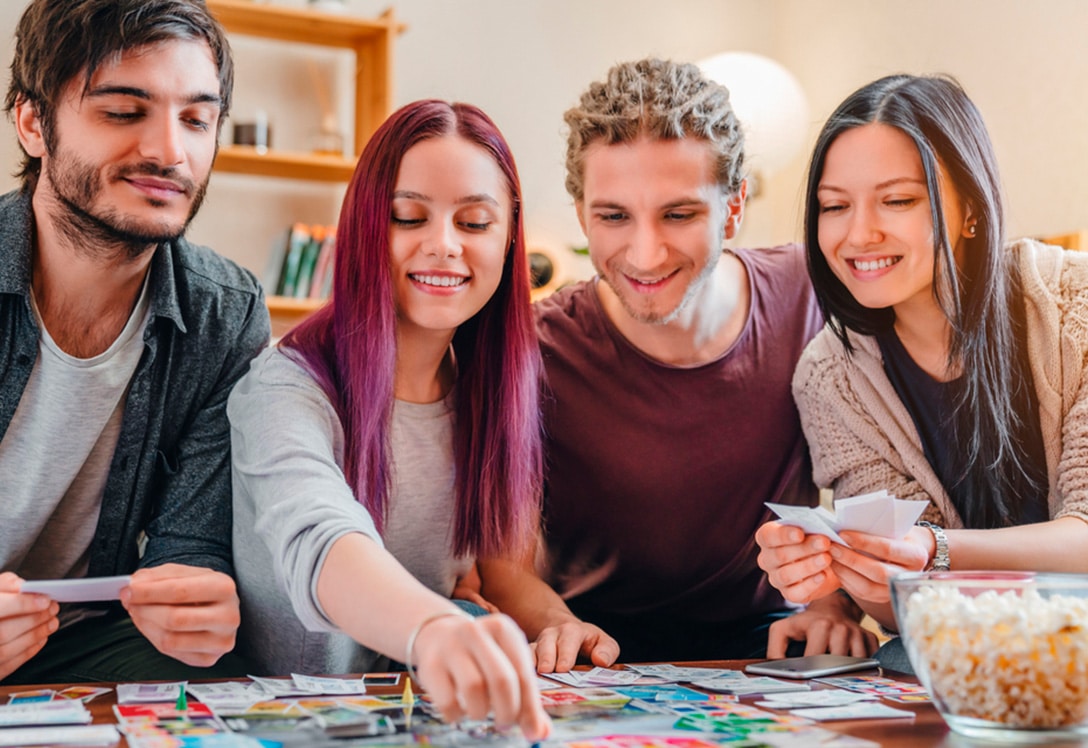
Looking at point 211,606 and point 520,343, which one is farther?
point 520,343

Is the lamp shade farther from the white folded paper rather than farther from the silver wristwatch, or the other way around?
the white folded paper

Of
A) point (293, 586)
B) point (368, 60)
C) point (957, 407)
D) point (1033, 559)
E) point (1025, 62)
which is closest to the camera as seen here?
point (293, 586)

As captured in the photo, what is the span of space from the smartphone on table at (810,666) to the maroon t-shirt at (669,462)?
0.53m

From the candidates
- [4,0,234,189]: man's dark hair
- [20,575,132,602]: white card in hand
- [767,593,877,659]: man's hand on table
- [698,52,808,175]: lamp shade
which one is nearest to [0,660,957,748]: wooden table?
[20,575,132,602]: white card in hand

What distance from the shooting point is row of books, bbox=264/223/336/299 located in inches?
139

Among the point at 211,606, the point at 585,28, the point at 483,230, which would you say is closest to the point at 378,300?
the point at 483,230

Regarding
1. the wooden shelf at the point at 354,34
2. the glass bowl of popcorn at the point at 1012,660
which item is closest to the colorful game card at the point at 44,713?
the glass bowl of popcorn at the point at 1012,660

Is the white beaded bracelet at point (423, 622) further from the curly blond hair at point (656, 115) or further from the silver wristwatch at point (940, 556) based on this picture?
the curly blond hair at point (656, 115)

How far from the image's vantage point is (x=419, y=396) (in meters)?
1.73

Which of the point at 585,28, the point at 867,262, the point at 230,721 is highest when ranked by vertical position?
the point at 585,28

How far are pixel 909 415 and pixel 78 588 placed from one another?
126 centimetres

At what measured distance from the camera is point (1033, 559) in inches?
58.6

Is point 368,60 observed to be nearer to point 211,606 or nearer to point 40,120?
point 40,120

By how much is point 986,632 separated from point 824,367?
907 mm
